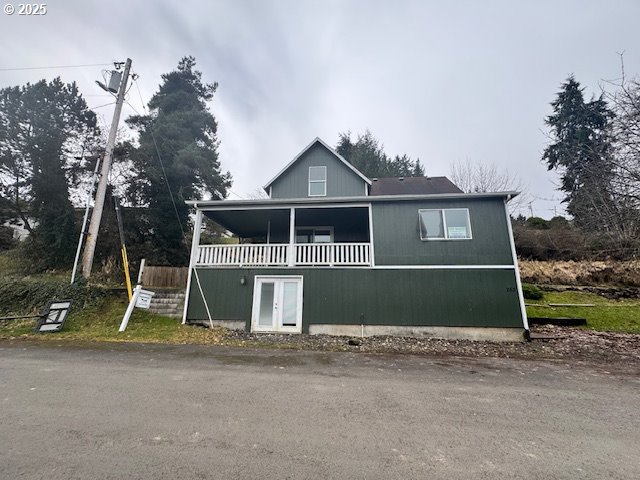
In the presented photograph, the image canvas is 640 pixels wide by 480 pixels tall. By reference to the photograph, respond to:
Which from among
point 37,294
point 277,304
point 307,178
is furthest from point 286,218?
point 37,294

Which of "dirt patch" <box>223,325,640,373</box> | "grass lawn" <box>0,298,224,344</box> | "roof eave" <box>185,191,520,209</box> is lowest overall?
"dirt patch" <box>223,325,640,373</box>

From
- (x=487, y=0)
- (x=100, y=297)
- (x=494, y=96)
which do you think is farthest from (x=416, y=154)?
(x=100, y=297)

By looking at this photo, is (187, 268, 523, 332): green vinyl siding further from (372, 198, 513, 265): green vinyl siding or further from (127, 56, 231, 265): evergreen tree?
(127, 56, 231, 265): evergreen tree

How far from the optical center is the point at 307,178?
1294 cm

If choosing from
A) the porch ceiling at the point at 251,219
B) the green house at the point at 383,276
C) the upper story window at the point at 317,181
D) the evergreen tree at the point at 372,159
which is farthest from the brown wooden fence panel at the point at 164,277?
the evergreen tree at the point at 372,159

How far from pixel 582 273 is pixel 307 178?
15077 mm

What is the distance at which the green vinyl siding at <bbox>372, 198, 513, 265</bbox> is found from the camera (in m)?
9.71

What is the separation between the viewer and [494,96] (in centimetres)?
1598

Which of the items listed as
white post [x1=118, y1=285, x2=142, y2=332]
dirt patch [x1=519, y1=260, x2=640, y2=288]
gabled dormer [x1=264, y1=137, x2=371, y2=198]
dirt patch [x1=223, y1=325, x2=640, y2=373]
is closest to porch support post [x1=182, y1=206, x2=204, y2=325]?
white post [x1=118, y1=285, x2=142, y2=332]

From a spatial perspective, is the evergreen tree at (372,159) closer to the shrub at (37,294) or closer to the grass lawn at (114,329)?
the grass lawn at (114,329)

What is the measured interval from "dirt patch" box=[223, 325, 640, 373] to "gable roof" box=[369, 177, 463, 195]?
6.77m

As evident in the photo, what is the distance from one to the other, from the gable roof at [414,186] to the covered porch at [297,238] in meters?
2.29

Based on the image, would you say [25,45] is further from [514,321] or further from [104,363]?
[514,321]

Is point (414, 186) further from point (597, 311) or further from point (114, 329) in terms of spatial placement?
point (114, 329)
